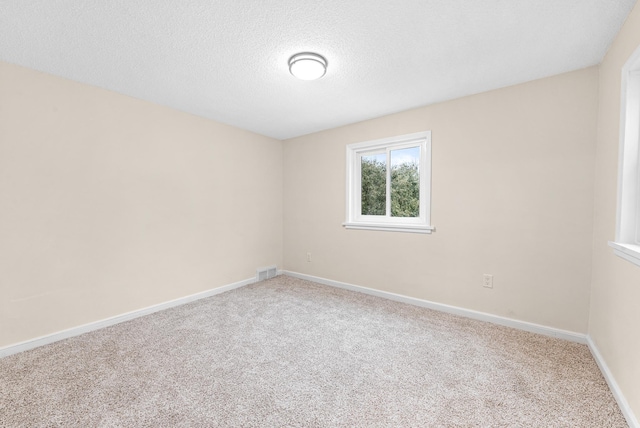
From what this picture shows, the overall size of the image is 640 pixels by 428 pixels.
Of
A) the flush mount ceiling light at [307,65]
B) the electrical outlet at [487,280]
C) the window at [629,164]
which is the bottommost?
the electrical outlet at [487,280]

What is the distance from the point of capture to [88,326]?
2.33m

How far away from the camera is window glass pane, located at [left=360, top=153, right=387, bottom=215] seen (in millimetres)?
3406

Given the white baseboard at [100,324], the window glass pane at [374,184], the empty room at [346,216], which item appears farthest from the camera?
the window glass pane at [374,184]

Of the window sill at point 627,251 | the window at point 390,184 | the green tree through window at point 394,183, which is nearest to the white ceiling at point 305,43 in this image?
the window at point 390,184

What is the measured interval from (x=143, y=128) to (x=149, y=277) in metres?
1.55

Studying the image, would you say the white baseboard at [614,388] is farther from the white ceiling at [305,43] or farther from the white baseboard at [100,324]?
the white baseboard at [100,324]

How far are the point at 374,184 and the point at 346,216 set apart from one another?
57 centimetres

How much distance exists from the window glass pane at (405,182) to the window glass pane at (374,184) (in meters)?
0.12

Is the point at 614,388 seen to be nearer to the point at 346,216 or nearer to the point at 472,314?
the point at 472,314

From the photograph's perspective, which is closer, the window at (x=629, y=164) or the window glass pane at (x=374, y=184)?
the window at (x=629, y=164)

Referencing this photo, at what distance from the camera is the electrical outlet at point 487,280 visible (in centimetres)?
250

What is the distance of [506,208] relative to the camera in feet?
7.91

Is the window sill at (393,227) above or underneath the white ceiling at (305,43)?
underneath

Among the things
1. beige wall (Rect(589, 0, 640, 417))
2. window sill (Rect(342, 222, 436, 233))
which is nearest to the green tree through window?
window sill (Rect(342, 222, 436, 233))
